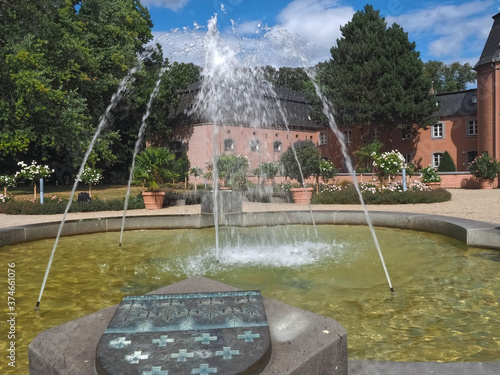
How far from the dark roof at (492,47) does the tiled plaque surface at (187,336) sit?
33.9 metres

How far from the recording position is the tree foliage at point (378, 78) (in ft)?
110

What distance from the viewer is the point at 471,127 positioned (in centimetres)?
3472

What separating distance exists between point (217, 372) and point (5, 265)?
598 centimetres

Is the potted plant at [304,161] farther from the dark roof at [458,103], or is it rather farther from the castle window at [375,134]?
the dark roof at [458,103]

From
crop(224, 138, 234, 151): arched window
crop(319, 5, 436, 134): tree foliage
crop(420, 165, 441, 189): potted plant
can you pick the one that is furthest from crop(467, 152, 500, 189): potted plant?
crop(224, 138, 234, 151): arched window

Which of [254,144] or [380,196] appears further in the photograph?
[254,144]

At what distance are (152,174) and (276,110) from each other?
30958mm

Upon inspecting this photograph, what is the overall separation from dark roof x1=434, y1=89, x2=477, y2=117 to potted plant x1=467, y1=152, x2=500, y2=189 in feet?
34.0

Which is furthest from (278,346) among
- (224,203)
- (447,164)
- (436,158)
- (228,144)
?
(436,158)

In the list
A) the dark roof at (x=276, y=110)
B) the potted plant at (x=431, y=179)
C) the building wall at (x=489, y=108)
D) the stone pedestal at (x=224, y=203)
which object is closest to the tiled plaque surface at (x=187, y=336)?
the stone pedestal at (x=224, y=203)

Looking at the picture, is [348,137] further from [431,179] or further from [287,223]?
[287,223]

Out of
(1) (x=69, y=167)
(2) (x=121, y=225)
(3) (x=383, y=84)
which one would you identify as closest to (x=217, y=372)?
(2) (x=121, y=225)

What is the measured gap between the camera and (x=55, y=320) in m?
4.00

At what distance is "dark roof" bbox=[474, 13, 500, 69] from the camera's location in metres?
29.9
